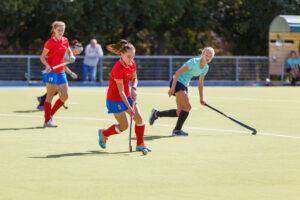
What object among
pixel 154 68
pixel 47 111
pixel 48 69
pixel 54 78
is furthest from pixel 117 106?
pixel 154 68

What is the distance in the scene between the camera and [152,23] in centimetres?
3030

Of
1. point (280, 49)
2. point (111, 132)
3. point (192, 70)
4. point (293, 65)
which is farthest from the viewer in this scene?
point (280, 49)

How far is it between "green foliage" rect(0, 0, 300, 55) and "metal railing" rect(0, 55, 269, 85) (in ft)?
6.71

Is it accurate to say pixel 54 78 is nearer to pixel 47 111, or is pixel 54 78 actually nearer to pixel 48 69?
pixel 48 69

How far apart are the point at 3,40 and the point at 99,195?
24.3 metres

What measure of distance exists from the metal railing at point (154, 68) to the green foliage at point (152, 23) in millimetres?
2046

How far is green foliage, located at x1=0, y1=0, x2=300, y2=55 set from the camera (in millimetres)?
27906

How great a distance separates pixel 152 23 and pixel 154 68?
308cm

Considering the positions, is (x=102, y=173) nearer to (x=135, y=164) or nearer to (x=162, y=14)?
(x=135, y=164)

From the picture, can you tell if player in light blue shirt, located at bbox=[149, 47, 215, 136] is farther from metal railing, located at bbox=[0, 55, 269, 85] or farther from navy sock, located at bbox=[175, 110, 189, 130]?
metal railing, located at bbox=[0, 55, 269, 85]

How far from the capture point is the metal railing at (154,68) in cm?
2611

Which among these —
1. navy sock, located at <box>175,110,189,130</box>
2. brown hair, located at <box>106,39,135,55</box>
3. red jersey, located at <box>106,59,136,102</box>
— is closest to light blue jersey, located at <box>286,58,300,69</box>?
navy sock, located at <box>175,110,189,130</box>

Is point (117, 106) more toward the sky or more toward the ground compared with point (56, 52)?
more toward the ground

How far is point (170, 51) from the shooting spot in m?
32.8
